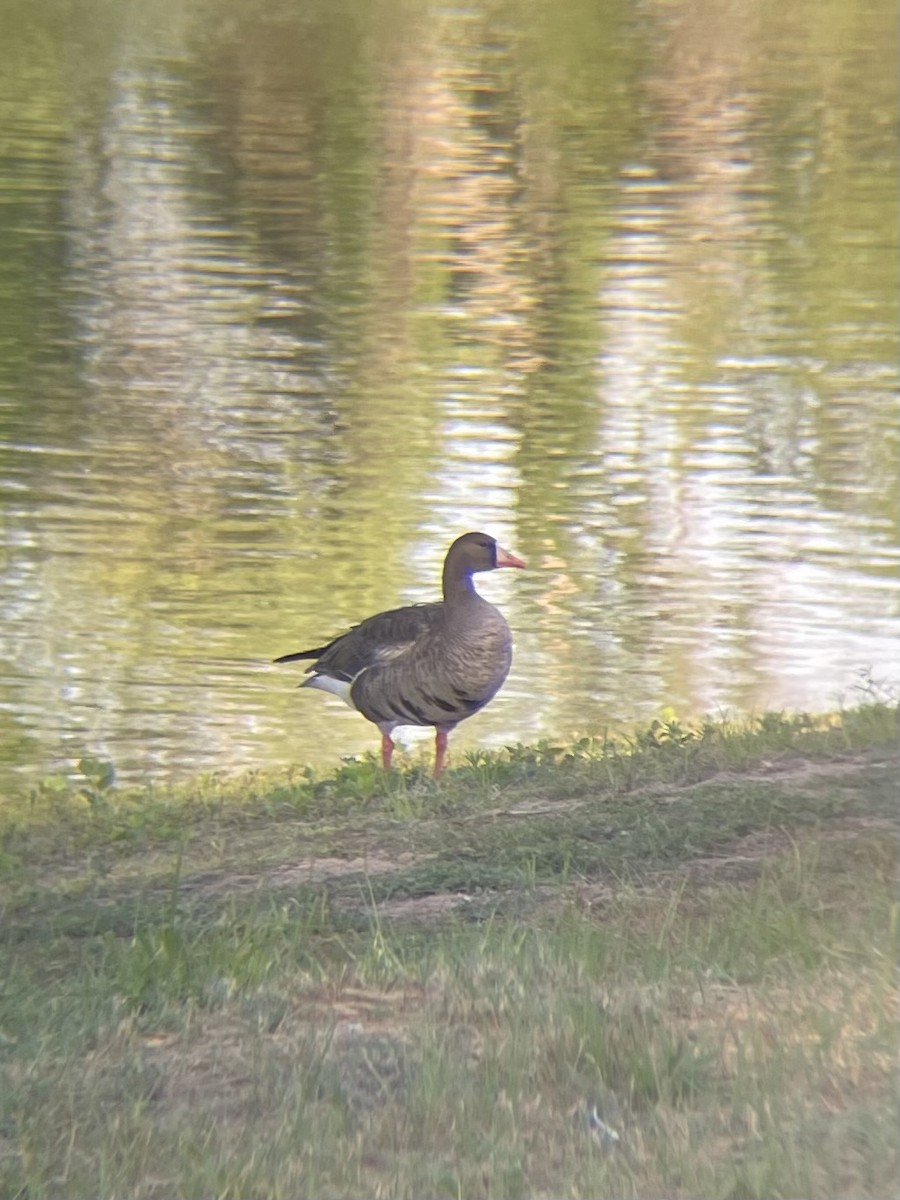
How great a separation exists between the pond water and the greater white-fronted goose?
0.87 meters

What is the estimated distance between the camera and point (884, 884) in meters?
6.18

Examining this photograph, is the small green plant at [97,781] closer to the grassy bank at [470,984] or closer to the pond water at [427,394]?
the grassy bank at [470,984]

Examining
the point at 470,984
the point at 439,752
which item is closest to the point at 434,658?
the point at 439,752

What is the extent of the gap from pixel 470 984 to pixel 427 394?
37.9ft

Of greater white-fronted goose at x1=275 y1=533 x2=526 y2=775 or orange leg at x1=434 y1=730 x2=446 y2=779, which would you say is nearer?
orange leg at x1=434 y1=730 x2=446 y2=779

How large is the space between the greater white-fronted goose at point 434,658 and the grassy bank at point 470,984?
0.44m

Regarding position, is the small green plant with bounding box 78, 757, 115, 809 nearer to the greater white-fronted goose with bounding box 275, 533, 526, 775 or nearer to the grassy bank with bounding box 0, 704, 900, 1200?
the grassy bank with bounding box 0, 704, 900, 1200

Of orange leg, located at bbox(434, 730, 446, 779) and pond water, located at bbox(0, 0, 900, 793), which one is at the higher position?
orange leg, located at bbox(434, 730, 446, 779)

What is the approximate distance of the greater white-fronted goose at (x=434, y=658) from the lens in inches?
328

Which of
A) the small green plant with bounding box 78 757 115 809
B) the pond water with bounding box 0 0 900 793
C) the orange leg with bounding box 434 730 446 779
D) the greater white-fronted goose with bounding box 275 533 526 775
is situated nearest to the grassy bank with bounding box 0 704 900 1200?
the small green plant with bounding box 78 757 115 809

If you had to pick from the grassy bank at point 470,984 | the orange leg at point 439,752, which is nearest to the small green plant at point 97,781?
the grassy bank at point 470,984

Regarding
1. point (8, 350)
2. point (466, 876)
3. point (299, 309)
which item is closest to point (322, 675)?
point (466, 876)

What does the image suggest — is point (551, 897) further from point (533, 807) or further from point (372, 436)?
point (372, 436)

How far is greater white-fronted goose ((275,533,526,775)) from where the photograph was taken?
8.34 metres
